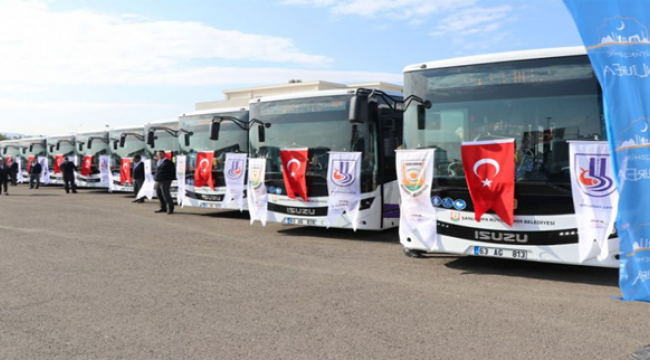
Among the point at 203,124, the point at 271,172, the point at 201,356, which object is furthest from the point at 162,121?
the point at 201,356

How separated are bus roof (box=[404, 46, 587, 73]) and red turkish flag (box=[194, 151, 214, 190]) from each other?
7734 mm

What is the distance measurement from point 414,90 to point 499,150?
5.23 feet

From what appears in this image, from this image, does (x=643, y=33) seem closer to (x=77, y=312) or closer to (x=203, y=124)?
(x=77, y=312)

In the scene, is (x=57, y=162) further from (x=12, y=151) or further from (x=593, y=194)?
(x=593, y=194)

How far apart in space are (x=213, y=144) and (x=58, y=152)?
58.3 feet

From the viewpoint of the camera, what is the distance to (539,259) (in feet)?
23.9

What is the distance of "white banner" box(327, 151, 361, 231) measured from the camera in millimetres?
10789

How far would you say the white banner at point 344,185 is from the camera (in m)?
10.8

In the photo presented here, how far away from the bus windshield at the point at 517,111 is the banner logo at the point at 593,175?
19 centimetres

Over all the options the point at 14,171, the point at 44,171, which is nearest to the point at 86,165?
the point at 44,171

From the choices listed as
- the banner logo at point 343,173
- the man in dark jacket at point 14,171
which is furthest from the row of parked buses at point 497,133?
the man in dark jacket at point 14,171

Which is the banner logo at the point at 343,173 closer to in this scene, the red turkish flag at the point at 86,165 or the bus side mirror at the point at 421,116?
the bus side mirror at the point at 421,116

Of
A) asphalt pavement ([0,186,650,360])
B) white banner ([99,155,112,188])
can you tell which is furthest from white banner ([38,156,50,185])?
asphalt pavement ([0,186,650,360])

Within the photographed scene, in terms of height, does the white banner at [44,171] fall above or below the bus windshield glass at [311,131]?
below
